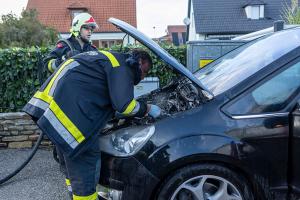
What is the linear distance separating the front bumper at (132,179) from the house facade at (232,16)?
114ft

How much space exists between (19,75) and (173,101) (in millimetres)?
3315

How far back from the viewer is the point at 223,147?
2785mm

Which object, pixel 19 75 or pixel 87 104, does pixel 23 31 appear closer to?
pixel 19 75

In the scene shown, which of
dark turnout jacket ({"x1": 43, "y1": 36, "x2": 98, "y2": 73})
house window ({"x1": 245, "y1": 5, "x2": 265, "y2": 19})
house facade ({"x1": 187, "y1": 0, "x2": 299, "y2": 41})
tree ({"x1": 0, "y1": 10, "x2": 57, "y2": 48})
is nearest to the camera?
dark turnout jacket ({"x1": 43, "y1": 36, "x2": 98, "y2": 73})

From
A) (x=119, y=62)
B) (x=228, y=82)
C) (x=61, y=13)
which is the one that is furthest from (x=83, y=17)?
(x=61, y=13)

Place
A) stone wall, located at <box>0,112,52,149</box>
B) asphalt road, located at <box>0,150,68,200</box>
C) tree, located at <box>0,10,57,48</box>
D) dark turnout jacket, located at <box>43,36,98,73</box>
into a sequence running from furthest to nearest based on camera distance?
tree, located at <box>0,10,57,48</box> → stone wall, located at <box>0,112,52,149</box> → dark turnout jacket, located at <box>43,36,98,73</box> → asphalt road, located at <box>0,150,68,200</box>

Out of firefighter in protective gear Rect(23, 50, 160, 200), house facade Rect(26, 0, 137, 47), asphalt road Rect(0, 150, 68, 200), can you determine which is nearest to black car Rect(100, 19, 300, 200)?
firefighter in protective gear Rect(23, 50, 160, 200)

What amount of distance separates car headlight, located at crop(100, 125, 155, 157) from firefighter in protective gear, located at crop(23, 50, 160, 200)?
11cm

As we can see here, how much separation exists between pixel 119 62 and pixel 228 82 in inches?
35.0

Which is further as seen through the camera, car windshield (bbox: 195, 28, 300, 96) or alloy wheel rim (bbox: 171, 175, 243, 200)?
car windshield (bbox: 195, 28, 300, 96)

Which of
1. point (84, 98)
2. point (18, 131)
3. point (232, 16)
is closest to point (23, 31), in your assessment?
point (18, 131)

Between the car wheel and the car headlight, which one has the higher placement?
the car headlight

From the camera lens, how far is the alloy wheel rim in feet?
9.19

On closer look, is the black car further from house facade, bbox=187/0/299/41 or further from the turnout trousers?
house facade, bbox=187/0/299/41
